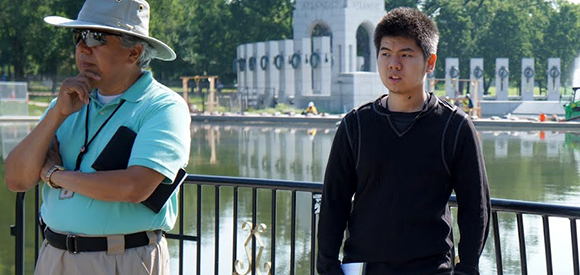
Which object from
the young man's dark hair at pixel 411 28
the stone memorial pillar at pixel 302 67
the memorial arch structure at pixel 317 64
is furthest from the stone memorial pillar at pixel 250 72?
the young man's dark hair at pixel 411 28

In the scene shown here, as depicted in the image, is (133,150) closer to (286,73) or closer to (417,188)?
(417,188)

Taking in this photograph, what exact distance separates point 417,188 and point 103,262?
3.95 feet

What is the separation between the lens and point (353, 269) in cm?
304

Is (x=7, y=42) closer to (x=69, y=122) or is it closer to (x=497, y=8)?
(x=497, y=8)

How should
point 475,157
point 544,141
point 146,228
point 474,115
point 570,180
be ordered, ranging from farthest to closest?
point 474,115
point 544,141
point 570,180
point 146,228
point 475,157

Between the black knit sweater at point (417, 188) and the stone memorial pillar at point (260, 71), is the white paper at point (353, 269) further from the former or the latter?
the stone memorial pillar at point (260, 71)

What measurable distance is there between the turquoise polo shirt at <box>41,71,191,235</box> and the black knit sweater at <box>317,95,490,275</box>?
66cm

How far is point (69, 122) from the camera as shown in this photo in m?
3.41

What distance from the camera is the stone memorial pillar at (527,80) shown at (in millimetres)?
53059

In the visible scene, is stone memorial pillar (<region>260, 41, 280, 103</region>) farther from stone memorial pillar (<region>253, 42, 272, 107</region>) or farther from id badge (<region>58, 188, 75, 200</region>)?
id badge (<region>58, 188, 75, 200</region>)

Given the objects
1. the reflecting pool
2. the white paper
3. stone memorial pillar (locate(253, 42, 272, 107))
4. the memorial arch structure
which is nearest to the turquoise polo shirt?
the white paper

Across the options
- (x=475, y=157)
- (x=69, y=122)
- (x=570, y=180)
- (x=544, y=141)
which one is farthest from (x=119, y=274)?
(x=544, y=141)

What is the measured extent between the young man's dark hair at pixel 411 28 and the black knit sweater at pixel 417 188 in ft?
0.75

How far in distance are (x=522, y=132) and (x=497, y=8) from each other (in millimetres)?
41307
